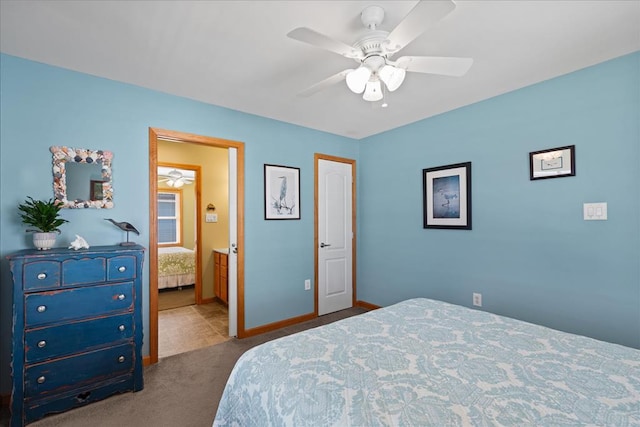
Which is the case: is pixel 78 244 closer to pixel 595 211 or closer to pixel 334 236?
pixel 334 236

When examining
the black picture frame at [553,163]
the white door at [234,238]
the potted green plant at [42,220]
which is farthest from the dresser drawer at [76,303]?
the black picture frame at [553,163]

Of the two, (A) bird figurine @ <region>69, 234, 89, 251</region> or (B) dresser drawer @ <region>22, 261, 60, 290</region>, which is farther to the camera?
(A) bird figurine @ <region>69, 234, 89, 251</region>

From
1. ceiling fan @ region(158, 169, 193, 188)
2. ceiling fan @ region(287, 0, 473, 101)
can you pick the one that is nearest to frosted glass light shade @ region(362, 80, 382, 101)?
ceiling fan @ region(287, 0, 473, 101)

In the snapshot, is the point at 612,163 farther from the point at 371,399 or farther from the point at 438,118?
the point at 371,399

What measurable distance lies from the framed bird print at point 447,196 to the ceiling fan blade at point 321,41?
1906mm

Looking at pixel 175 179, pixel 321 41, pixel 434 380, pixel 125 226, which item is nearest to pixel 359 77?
pixel 321 41

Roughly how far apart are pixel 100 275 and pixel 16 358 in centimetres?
61

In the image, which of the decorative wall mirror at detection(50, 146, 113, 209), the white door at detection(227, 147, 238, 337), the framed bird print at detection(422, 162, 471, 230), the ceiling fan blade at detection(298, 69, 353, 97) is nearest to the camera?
the ceiling fan blade at detection(298, 69, 353, 97)

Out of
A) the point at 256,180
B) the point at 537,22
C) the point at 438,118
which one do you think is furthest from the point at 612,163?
the point at 256,180

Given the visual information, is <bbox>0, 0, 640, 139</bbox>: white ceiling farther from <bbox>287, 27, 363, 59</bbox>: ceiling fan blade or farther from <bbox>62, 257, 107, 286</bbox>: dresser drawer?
<bbox>62, 257, 107, 286</bbox>: dresser drawer

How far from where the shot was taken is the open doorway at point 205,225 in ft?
8.56

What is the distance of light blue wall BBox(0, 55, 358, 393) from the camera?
2.08m

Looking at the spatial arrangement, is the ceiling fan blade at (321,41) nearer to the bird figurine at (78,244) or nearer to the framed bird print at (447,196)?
the framed bird print at (447,196)

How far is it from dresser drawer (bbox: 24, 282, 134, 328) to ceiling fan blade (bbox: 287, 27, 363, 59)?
6.65ft
